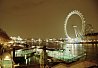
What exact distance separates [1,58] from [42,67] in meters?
2.42

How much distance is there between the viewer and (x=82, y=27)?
73.4 ft

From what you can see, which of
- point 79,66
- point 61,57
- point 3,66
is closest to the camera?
point 3,66

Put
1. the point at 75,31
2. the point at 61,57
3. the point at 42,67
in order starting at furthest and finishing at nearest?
the point at 75,31 < the point at 61,57 < the point at 42,67

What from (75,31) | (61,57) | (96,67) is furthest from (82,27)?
(96,67)

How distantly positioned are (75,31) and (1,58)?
18343mm

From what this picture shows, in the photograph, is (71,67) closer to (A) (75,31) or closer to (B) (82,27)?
(B) (82,27)

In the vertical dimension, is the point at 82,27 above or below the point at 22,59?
above

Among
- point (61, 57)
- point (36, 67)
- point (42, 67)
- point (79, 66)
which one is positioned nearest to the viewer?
point (42, 67)

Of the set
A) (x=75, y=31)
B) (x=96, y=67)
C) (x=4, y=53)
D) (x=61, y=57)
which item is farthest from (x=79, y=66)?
(x=75, y=31)

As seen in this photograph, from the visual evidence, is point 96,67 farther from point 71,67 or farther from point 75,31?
point 75,31

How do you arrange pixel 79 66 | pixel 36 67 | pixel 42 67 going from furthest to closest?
pixel 79 66, pixel 36 67, pixel 42 67

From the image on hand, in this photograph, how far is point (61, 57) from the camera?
49.7 ft

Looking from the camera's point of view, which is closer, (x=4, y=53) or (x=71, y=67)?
(x=4, y=53)

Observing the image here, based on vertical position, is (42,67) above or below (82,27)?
below
